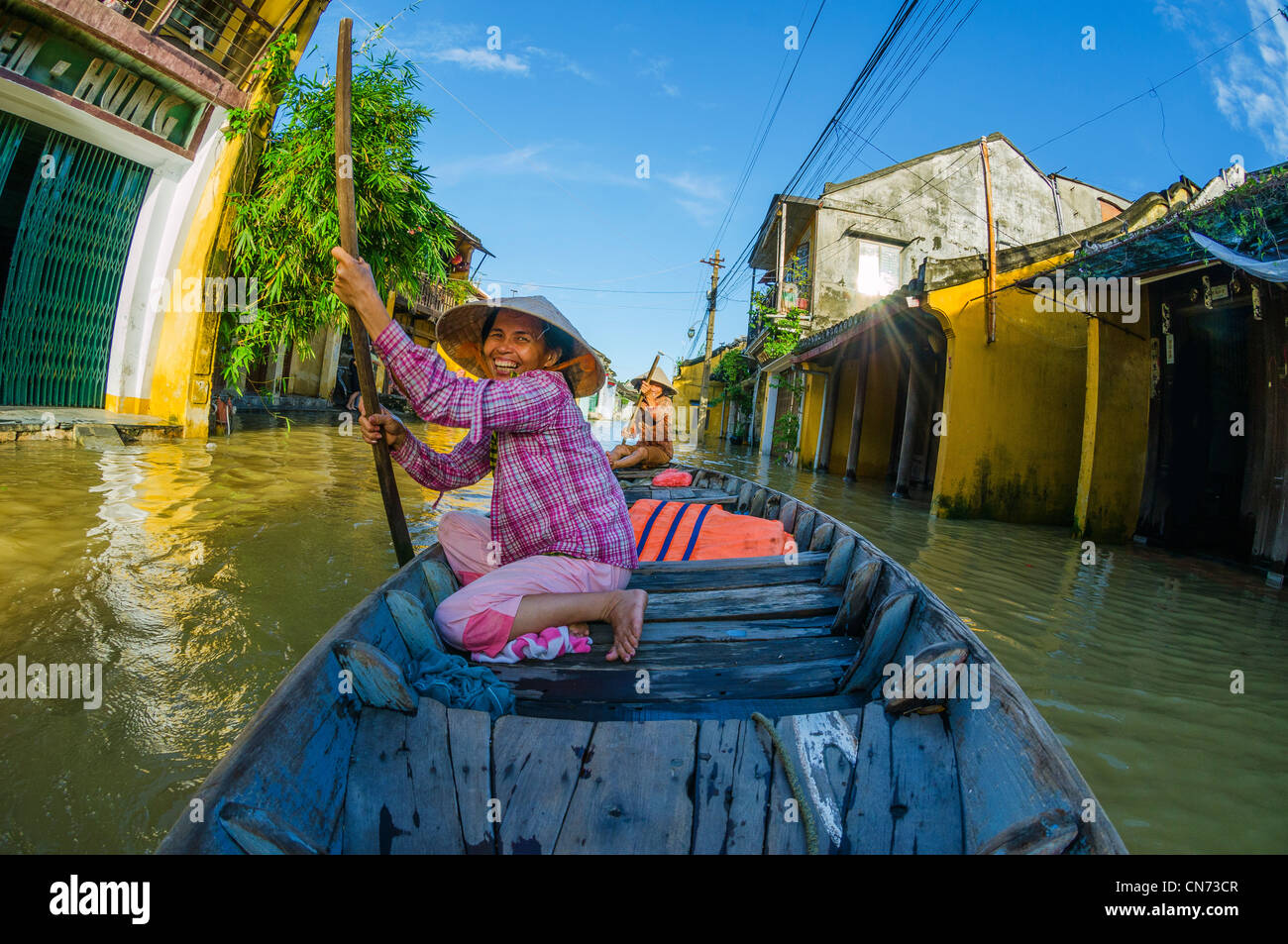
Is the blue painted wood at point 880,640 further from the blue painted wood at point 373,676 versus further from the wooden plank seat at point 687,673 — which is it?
the blue painted wood at point 373,676

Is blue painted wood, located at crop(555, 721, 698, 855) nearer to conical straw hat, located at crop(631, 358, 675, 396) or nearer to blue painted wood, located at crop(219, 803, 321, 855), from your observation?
blue painted wood, located at crop(219, 803, 321, 855)

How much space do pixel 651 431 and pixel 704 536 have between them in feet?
14.4

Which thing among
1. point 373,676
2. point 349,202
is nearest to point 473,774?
point 373,676

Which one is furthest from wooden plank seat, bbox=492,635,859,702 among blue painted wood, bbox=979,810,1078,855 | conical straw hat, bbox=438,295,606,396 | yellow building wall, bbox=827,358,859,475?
yellow building wall, bbox=827,358,859,475

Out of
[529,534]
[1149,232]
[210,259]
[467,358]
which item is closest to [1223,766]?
[529,534]

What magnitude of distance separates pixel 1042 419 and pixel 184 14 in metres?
11.8

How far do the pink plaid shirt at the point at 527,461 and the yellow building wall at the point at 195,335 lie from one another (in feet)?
24.8

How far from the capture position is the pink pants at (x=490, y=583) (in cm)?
202

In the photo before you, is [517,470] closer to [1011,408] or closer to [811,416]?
[1011,408]

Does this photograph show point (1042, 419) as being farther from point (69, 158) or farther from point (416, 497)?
point (69, 158)

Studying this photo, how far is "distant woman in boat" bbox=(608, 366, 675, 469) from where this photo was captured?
768 cm

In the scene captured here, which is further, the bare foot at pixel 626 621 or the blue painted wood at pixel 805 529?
the blue painted wood at pixel 805 529

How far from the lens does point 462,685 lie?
1.73 meters

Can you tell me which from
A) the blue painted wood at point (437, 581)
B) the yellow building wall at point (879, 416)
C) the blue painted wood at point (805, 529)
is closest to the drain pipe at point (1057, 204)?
the yellow building wall at point (879, 416)
